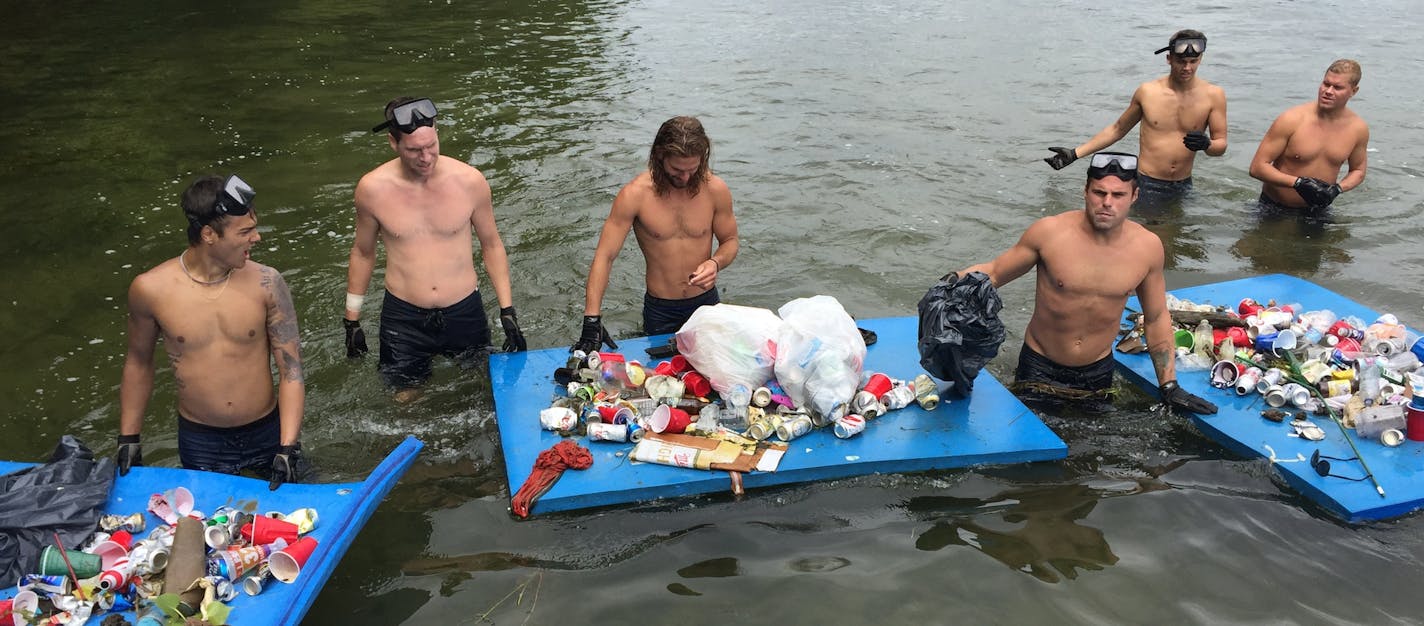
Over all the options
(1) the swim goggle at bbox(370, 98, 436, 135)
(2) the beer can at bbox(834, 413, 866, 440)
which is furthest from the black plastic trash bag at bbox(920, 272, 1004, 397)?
(1) the swim goggle at bbox(370, 98, 436, 135)

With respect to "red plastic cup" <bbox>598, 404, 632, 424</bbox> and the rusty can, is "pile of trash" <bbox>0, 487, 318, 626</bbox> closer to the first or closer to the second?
"red plastic cup" <bbox>598, 404, 632, 424</bbox>

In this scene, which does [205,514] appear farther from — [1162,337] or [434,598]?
[1162,337]

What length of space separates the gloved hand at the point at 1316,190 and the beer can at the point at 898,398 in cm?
531

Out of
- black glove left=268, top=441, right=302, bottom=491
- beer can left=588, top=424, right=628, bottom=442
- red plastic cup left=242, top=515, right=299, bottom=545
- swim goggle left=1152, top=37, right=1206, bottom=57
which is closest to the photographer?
red plastic cup left=242, top=515, right=299, bottom=545

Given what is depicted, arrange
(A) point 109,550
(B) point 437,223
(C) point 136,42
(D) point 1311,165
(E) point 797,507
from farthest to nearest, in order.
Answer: (C) point 136,42
(D) point 1311,165
(B) point 437,223
(E) point 797,507
(A) point 109,550

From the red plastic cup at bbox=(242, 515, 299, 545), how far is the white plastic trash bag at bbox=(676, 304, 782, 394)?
2407 mm

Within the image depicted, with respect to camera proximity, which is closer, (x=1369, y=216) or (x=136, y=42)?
(x=1369, y=216)

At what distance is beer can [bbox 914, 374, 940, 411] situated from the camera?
5.65m

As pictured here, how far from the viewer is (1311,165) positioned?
880 cm

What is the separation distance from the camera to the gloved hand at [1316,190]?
28.4 ft

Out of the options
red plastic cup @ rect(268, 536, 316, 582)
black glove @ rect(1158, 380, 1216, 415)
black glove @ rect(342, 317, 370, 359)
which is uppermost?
black glove @ rect(342, 317, 370, 359)

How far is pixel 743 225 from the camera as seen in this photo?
9.91 meters

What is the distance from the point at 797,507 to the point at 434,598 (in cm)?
188

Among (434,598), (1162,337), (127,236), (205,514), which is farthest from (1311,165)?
(127,236)
